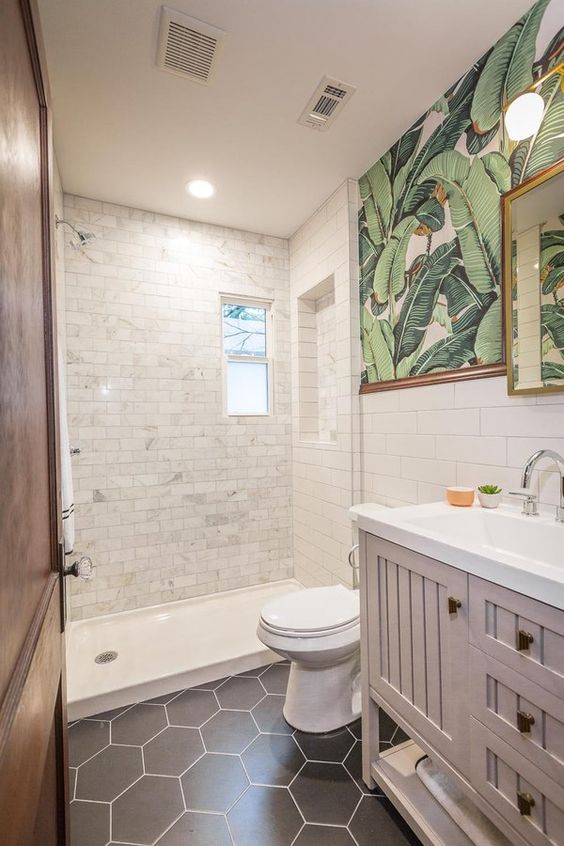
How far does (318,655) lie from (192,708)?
2.51ft

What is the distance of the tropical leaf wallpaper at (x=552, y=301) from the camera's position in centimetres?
136

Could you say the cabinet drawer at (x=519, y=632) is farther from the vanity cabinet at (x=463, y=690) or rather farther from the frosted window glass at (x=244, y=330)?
the frosted window glass at (x=244, y=330)

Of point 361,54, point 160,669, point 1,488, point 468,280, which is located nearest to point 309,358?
point 468,280

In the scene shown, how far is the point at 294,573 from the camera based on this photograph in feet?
10.6

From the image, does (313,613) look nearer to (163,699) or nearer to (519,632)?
(163,699)

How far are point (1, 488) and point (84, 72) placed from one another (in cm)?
202

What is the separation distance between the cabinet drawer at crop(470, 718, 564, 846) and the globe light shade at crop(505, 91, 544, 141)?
1874 mm

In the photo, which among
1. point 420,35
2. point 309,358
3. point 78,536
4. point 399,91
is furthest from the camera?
point 309,358

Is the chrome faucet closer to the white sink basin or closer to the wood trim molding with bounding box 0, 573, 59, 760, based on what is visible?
the white sink basin

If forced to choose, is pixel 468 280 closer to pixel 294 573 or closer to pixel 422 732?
pixel 422 732

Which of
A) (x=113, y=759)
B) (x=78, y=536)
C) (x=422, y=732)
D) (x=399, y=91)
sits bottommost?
(x=113, y=759)

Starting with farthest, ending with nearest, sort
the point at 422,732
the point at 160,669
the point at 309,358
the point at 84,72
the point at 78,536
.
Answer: the point at 309,358 → the point at 78,536 → the point at 160,669 → the point at 84,72 → the point at 422,732

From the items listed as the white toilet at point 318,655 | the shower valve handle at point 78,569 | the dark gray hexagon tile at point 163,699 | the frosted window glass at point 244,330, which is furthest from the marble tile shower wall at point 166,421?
the shower valve handle at point 78,569

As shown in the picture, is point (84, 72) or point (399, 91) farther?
point (399, 91)
